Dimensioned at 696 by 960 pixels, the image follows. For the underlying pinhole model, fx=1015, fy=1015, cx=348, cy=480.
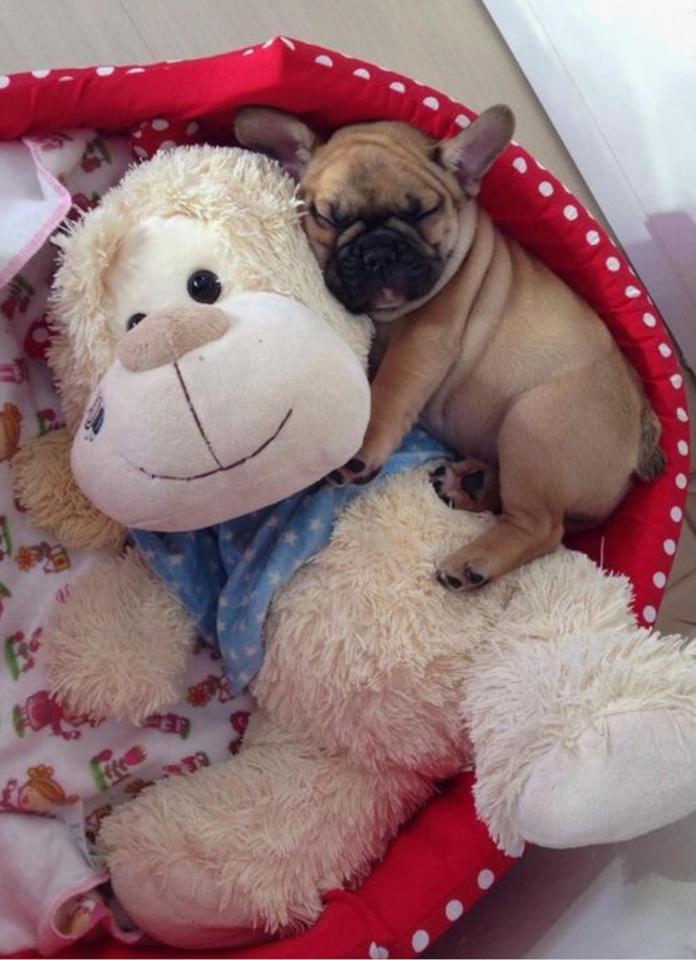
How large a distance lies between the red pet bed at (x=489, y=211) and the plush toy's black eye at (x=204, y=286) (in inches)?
12.5

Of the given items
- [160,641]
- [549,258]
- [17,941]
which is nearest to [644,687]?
[160,641]

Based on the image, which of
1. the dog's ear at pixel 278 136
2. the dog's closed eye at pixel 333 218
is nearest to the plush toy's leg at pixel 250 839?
the dog's closed eye at pixel 333 218

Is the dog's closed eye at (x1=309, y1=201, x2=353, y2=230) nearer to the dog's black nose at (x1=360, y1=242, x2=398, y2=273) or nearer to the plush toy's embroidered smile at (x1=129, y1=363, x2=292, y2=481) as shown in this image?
the dog's black nose at (x1=360, y1=242, x2=398, y2=273)

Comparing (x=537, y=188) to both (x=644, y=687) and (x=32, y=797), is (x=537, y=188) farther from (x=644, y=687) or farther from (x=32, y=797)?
(x=32, y=797)

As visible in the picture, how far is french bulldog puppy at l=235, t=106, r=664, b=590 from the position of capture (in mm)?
1401

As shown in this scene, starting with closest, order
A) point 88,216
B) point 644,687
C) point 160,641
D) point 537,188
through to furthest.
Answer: point 644,687
point 88,216
point 160,641
point 537,188

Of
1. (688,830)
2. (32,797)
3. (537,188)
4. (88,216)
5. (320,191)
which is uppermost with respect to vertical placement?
(88,216)

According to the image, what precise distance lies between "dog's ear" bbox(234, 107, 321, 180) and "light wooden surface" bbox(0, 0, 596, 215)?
22.6 inches

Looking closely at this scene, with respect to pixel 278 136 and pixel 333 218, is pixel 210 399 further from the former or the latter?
pixel 278 136

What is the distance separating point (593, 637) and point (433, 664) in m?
0.21

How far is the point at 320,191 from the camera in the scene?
141 cm

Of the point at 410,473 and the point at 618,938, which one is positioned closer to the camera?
the point at 618,938

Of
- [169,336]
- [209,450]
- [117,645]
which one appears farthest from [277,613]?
[169,336]

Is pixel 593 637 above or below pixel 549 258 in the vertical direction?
below
